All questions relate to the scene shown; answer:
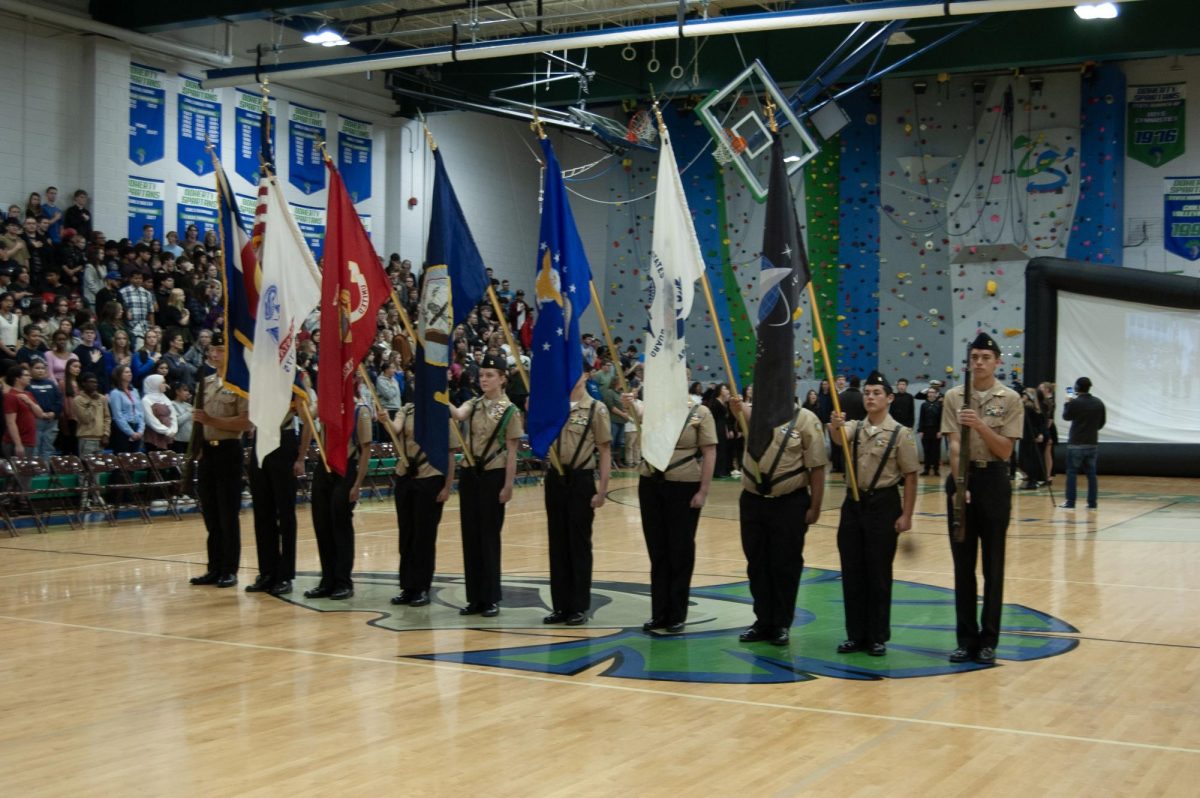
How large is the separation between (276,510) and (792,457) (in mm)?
4361

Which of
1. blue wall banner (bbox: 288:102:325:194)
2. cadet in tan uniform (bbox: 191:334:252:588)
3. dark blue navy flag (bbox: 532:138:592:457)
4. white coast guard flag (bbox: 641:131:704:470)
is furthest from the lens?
blue wall banner (bbox: 288:102:325:194)

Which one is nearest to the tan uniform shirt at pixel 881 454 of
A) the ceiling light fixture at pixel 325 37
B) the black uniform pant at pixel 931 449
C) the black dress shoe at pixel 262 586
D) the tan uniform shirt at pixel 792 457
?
the tan uniform shirt at pixel 792 457

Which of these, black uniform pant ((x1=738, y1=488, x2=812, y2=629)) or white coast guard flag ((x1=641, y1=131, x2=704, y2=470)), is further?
white coast guard flag ((x1=641, y1=131, x2=704, y2=470))

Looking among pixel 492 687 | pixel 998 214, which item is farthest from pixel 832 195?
pixel 492 687

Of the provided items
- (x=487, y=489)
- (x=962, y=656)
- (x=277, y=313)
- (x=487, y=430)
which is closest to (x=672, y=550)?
(x=487, y=489)

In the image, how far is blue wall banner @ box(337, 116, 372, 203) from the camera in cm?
2569

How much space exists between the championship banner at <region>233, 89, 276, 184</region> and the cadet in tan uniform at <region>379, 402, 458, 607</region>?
15023mm

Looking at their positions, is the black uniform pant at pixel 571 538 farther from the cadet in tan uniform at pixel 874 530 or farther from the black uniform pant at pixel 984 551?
the black uniform pant at pixel 984 551

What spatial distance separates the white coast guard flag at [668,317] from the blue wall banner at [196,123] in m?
15.4

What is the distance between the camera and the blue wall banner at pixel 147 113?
21.2 meters

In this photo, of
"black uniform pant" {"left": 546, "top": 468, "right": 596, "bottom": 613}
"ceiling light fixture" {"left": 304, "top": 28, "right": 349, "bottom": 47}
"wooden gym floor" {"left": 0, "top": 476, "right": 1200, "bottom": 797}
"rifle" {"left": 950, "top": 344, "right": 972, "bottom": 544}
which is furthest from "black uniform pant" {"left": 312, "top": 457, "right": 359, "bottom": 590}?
"ceiling light fixture" {"left": 304, "top": 28, "right": 349, "bottom": 47}

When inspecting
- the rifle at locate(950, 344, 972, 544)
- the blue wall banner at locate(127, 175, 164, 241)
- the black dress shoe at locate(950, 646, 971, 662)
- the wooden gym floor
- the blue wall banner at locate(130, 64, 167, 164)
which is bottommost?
the wooden gym floor

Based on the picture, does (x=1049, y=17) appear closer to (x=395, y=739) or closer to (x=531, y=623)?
(x=531, y=623)

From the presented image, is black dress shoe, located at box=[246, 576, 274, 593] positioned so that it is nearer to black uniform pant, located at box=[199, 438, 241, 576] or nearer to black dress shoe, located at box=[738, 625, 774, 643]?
black uniform pant, located at box=[199, 438, 241, 576]
